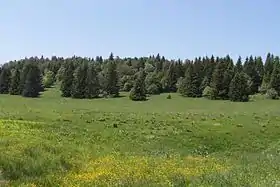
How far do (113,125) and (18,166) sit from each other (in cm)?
2804

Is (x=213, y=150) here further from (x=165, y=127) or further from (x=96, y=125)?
(x=96, y=125)

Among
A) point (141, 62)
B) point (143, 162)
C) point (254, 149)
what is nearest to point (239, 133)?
point (254, 149)

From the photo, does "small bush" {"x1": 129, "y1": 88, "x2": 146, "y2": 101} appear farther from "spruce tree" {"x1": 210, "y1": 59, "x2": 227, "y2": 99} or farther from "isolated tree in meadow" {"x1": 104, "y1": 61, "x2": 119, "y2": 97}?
"spruce tree" {"x1": 210, "y1": 59, "x2": 227, "y2": 99}

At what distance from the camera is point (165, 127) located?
5219 cm

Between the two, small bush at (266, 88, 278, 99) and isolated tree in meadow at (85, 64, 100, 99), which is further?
isolated tree in meadow at (85, 64, 100, 99)

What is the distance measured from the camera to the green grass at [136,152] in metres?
19.8

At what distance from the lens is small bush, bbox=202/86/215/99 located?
124m

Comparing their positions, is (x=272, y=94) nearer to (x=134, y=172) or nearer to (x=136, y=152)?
(x=136, y=152)

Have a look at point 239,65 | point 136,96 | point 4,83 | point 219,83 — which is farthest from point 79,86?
point 239,65

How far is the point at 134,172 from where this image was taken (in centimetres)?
2258

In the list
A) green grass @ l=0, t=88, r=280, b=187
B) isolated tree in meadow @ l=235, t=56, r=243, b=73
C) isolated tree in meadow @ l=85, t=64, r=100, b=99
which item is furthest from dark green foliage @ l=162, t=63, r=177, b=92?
green grass @ l=0, t=88, r=280, b=187

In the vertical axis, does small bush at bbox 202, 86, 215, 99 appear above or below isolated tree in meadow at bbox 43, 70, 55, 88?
below

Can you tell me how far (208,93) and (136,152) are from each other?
90926 millimetres

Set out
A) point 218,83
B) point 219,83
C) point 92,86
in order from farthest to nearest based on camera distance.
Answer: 1. point 92,86
2. point 219,83
3. point 218,83
